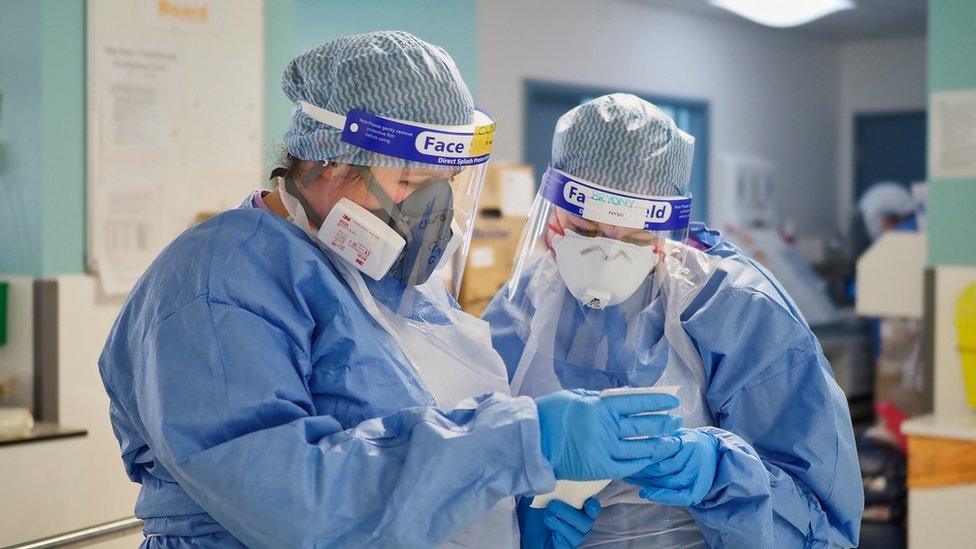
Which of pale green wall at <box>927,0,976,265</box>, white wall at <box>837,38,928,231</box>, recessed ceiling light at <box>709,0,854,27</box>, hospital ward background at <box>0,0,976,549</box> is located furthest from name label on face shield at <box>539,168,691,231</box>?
white wall at <box>837,38,928,231</box>

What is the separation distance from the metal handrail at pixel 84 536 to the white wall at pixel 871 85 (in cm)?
714

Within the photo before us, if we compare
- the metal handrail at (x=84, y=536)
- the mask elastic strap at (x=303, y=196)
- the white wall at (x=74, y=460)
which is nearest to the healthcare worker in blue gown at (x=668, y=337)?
the mask elastic strap at (x=303, y=196)

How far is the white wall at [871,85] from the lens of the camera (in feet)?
25.6

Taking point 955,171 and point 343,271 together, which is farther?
point 955,171

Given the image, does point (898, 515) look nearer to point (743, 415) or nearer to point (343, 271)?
point (743, 415)

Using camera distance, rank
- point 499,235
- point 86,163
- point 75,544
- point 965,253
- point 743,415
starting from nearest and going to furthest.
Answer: point 743,415 < point 75,544 < point 86,163 < point 965,253 < point 499,235

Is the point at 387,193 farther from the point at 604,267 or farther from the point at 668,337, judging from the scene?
the point at 668,337

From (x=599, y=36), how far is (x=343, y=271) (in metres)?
5.06

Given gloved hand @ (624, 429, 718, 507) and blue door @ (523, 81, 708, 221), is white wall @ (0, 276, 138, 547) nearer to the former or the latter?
gloved hand @ (624, 429, 718, 507)

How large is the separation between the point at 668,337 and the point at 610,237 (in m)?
0.19

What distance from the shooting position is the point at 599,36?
6.22 m

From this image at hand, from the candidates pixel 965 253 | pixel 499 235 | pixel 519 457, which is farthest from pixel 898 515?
pixel 519 457

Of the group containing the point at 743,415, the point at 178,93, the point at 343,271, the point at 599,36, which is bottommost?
the point at 743,415

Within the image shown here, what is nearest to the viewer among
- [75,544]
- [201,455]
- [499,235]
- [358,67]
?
[201,455]
